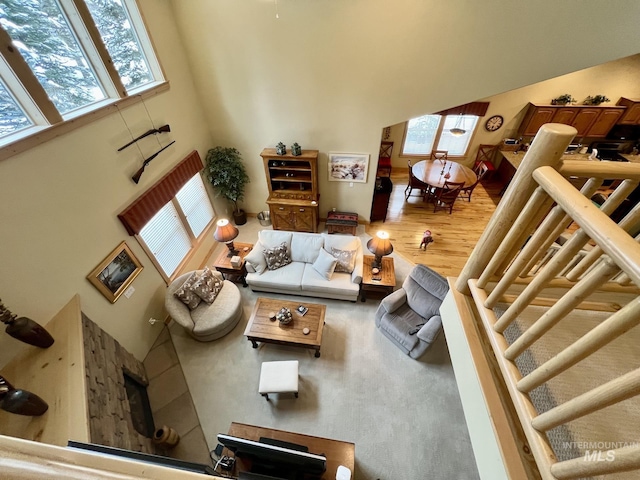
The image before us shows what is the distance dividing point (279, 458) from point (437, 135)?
26.2 feet

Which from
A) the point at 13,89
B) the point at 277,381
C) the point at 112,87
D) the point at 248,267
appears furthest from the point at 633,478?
the point at 112,87

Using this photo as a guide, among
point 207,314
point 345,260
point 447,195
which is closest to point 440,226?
point 447,195

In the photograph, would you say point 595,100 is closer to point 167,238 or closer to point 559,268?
point 559,268

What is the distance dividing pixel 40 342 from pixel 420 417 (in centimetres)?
401

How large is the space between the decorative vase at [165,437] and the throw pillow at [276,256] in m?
2.51

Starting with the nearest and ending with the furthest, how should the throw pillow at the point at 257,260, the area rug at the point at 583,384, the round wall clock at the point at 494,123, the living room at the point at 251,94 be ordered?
the area rug at the point at 583,384 → the living room at the point at 251,94 → the throw pillow at the point at 257,260 → the round wall clock at the point at 494,123

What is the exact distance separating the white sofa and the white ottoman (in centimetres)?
131

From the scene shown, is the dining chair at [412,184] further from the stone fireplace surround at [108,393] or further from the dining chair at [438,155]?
the stone fireplace surround at [108,393]

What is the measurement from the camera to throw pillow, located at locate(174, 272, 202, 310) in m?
3.79

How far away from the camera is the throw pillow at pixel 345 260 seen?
4367 mm

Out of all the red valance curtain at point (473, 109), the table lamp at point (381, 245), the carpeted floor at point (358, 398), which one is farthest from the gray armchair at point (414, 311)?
the red valance curtain at point (473, 109)

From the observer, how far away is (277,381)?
10.5 feet

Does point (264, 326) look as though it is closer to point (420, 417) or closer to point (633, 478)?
point (420, 417)

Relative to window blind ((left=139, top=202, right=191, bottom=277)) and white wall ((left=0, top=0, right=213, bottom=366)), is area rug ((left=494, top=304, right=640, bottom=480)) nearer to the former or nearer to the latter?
white wall ((left=0, top=0, right=213, bottom=366))
